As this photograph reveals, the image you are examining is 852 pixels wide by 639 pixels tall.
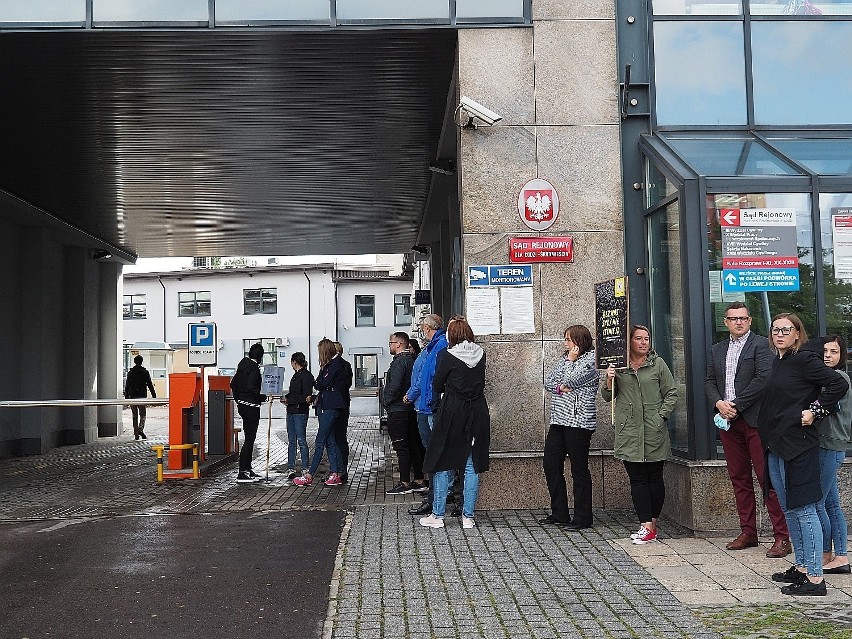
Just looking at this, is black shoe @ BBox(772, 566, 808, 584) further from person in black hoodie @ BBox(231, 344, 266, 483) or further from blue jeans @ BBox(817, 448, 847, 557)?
person in black hoodie @ BBox(231, 344, 266, 483)

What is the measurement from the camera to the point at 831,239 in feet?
28.0

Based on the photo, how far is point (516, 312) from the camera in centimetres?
942

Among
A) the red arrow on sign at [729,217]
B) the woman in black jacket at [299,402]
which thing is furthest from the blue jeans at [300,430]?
the red arrow on sign at [729,217]

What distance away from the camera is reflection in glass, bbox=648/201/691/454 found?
8.61 meters

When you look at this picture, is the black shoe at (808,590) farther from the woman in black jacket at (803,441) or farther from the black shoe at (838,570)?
the black shoe at (838,570)

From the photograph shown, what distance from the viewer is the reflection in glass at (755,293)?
27.6 ft

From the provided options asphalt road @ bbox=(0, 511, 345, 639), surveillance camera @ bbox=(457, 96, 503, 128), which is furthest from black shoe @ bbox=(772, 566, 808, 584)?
surveillance camera @ bbox=(457, 96, 503, 128)

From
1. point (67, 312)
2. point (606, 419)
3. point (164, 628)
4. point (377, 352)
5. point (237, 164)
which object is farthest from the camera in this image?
point (377, 352)

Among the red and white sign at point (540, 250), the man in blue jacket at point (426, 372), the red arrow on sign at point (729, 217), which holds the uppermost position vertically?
the red arrow on sign at point (729, 217)

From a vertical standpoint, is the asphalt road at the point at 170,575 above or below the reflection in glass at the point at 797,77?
below

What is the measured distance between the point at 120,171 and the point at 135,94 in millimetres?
3864

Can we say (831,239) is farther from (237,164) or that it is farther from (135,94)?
(237,164)

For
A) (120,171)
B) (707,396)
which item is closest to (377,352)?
(120,171)

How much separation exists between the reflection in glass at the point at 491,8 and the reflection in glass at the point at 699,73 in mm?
1380
